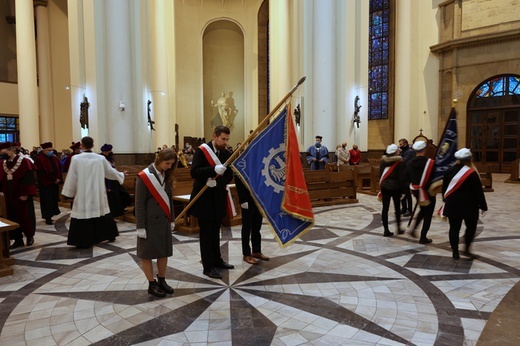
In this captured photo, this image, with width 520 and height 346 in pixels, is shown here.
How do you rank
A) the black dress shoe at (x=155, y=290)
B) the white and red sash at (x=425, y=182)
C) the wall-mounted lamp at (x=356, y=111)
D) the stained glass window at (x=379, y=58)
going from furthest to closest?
the stained glass window at (x=379, y=58)
the wall-mounted lamp at (x=356, y=111)
the white and red sash at (x=425, y=182)
the black dress shoe at (x=155, y=290)

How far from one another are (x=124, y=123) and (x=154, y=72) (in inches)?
128

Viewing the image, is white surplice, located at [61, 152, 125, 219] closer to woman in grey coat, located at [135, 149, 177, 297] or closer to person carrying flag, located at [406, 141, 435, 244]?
woman in grey coat, located at [135, 149, 177, 297]

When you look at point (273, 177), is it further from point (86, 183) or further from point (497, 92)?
point (497, 92)

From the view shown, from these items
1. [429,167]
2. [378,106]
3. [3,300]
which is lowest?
[3,300]

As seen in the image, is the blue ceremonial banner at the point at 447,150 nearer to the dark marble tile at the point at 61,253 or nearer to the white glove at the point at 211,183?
the white glove at the point at 211,183

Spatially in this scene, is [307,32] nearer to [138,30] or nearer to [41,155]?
[138,30]

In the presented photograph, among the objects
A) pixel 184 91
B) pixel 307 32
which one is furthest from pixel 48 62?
pixel 307 32

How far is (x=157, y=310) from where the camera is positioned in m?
3.81

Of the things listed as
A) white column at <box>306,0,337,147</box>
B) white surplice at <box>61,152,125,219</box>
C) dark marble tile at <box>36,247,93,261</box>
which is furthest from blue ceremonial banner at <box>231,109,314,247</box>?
Answer: white column at <box>306,0,337,147</box>

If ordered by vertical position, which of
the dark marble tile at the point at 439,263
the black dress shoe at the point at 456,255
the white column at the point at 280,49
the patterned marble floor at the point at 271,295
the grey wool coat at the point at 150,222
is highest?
the white column at the point at 280,49

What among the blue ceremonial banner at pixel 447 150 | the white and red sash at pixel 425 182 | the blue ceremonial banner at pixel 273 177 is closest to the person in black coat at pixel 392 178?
the white and red sash at pixel 425 182

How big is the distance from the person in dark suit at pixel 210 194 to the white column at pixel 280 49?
14.3 m

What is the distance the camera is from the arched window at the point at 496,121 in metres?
19.1

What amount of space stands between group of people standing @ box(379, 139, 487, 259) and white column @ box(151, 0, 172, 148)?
1270cm
